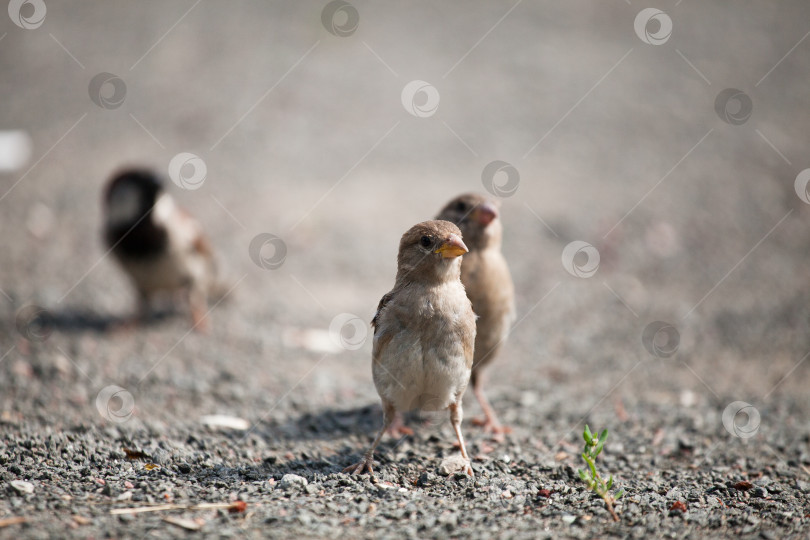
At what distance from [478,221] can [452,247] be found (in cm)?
93

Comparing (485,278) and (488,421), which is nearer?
(485,278)

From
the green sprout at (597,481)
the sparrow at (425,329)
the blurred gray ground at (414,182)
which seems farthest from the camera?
the blurred gray ground at (414,182)

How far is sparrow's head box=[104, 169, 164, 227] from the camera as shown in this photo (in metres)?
6.63

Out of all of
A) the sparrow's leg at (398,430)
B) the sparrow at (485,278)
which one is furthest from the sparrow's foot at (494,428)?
the sparrow's leg at (398,430)

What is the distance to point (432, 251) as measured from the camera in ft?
12.4

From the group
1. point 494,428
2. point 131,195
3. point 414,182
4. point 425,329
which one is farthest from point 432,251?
point 414,182

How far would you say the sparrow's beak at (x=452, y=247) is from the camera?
3.75 metres

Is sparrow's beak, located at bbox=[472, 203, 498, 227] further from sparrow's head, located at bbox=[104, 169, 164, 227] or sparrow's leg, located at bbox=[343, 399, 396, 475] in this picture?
sparrow's head, located at bbox=[104, 169, 164, 227]

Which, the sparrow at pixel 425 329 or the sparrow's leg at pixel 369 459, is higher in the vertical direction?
the sparrow at pixel 425 329

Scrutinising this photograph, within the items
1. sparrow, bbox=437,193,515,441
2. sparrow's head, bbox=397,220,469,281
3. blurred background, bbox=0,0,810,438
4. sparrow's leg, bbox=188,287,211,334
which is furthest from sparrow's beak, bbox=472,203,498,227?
sparrow's leg, bbox=188,287,211,334

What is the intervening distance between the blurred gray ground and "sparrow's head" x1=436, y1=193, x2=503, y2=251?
4.43 feet

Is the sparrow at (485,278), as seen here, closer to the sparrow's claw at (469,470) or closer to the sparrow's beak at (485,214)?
the sparrow's beak at (485,214)

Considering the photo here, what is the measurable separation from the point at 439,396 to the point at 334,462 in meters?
0.75

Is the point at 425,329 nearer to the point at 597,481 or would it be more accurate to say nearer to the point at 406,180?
the point at 597,481
